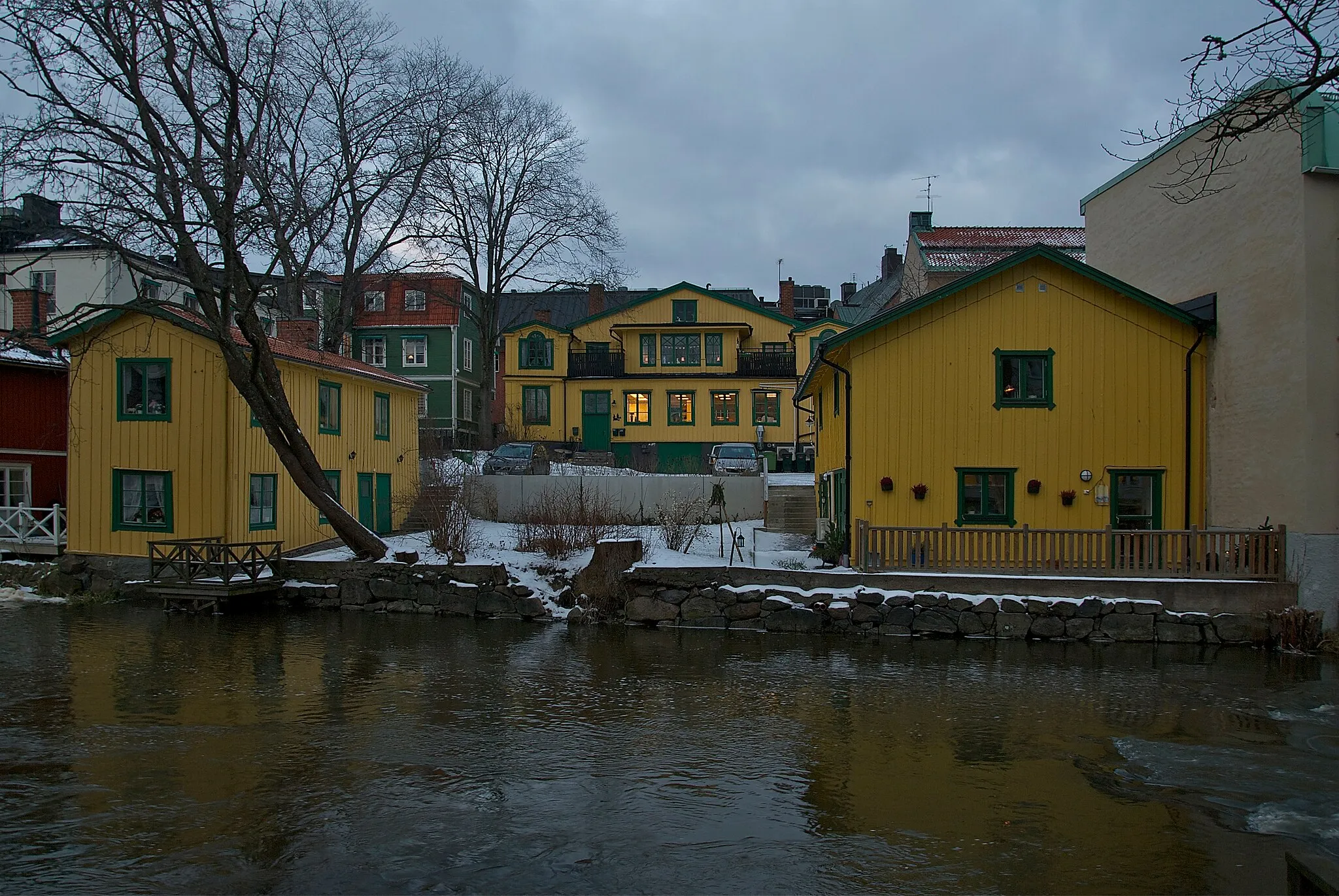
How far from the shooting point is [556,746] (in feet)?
34.0

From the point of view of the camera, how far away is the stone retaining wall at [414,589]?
66.5 ft

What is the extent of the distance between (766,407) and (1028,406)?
23.1 metres

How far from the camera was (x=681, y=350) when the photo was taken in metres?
43.0

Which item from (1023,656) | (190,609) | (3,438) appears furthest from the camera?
(3,438)

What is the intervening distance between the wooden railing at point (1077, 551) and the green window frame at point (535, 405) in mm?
26251

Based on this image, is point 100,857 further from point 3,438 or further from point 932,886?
point 3,438

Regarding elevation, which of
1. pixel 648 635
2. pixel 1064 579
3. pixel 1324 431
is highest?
pixel 1324 431

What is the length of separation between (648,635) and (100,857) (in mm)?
11464

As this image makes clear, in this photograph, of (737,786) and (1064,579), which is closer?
(737,786)

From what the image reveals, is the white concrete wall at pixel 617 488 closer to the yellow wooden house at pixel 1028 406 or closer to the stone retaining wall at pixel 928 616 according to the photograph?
the stone retaining wall at pixel 928 616

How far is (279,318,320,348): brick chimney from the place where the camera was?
35625mm

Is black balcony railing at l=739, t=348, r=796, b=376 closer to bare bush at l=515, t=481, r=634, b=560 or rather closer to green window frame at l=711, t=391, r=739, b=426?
green window frame at l=711, t=391, r=739, b=426

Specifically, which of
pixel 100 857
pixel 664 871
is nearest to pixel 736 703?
pixel 664 871

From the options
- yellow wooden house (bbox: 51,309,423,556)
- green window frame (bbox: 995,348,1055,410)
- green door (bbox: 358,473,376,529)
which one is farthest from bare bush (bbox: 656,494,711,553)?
yellow wooden house (bbox: 51,309,423,556)
